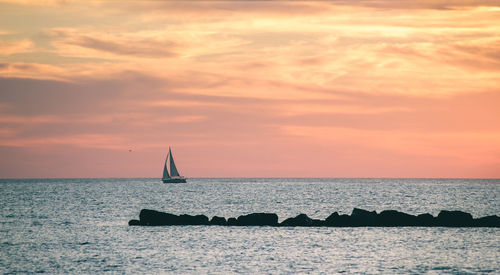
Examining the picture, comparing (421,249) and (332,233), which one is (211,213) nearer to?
(332,233)

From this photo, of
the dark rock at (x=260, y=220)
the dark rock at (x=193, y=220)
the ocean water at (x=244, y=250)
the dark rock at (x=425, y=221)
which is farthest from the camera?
the dark rock at (x=193, y=220)

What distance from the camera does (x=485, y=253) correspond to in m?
42.7

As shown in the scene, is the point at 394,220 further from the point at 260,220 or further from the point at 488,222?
the point at 260,220

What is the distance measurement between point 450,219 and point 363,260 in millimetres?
23867

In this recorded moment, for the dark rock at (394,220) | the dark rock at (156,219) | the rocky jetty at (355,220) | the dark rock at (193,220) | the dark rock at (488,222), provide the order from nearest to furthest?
the dark rock at (488,222) → the rocky jetty at (355,220) → the dark rock at (394,220) → the dark rock at (156,219) → the dark rock at (193,220)

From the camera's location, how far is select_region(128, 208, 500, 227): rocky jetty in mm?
60000

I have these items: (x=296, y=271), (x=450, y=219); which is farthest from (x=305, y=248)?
(x=450, y=219)

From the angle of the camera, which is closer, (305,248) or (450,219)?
(305,248)

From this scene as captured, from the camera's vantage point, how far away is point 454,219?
60219 millimetres

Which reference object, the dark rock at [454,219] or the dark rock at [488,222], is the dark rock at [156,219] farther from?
the dark rock at [488,222]

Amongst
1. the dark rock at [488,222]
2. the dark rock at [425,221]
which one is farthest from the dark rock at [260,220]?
the dark rock at [488,222]

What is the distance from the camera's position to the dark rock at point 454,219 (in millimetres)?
59688

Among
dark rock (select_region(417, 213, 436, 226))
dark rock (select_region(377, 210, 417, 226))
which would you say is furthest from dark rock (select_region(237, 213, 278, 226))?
dark rock (select_region(417, 213, 436, 226))

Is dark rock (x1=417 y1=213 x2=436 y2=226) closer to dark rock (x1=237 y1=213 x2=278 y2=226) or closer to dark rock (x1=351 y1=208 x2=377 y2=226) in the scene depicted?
dark rock (x1=351 y1=208 x2=377 y2=226)
